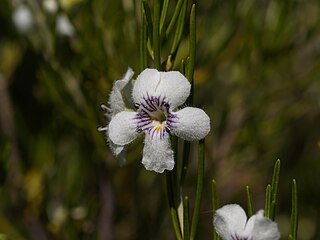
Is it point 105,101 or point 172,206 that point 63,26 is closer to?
point 105,101

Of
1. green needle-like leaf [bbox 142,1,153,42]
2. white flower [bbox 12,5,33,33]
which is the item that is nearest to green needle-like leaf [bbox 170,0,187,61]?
green needle-like leaf [bbox 142,1,153,42]

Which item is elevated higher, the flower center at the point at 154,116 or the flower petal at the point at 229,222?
the flower center at the point at 154,116

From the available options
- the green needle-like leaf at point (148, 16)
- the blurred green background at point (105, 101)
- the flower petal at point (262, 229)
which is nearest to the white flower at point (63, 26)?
the blurred green background at point (105, 101)

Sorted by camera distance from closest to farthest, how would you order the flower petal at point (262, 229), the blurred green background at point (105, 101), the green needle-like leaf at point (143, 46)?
the flower petal at point (262, 229) < the green needle-like leaf at point (143, 46) < the blurred green background at point (105, 101)

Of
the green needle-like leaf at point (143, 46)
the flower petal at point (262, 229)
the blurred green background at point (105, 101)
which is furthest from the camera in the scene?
the blurred green background at point (105, 101)

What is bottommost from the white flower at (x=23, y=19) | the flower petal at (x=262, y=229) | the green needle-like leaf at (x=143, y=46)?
the flower petal at (x=262, y=229)

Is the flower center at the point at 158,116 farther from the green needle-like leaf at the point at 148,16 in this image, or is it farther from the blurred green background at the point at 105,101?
the blurred green background at the point at 105,101

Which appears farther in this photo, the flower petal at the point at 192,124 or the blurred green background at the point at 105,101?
the blurred green background at the point at 105,101

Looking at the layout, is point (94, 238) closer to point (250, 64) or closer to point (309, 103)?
point (250, 64)
